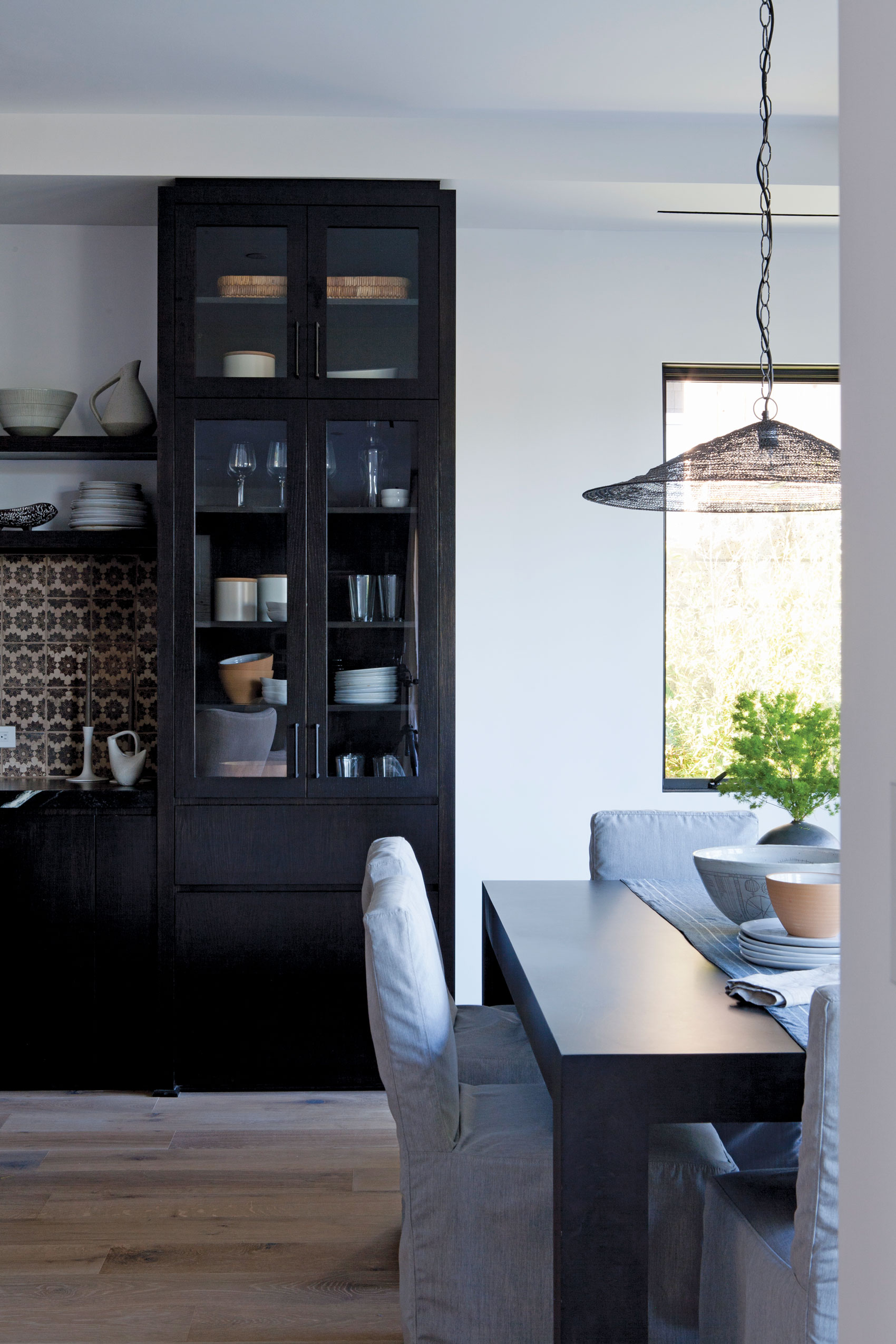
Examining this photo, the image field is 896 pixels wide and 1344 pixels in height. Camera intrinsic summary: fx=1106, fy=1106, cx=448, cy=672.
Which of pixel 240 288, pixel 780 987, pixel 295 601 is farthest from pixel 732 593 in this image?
pixel 780 987

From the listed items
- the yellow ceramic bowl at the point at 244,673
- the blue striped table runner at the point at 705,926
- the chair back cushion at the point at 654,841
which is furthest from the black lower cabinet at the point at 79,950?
the blue striped table runner at the point at 705,926

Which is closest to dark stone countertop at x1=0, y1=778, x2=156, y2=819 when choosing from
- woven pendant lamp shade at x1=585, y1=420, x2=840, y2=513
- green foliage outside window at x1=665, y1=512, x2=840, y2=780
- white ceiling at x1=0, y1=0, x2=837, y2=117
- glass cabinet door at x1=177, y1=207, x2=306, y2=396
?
glass cabinet door at x1=177, y1=207, x2=306, y2=396

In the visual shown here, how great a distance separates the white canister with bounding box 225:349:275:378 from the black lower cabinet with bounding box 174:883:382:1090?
1491 mm

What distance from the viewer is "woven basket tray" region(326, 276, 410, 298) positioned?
3.21 metres

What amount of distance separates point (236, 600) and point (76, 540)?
1.84 ft

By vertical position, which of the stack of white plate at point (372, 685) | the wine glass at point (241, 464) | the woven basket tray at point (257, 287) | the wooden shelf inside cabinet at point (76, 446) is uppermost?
the woven basket tray at point (257, 287)

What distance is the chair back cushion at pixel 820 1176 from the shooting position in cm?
130

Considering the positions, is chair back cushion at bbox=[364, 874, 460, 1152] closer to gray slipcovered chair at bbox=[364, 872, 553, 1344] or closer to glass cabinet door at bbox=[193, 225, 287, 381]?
gray slipcovered chair at bbox=[364, 872, 553, 1344]

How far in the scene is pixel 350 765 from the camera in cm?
321

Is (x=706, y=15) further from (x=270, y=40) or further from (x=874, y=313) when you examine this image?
(x=874, y=313)

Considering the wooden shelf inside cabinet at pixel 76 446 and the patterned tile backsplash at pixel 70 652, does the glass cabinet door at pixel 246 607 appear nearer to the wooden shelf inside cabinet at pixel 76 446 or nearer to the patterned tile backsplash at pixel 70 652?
the wooden shelf inside cabinet at pixel 76 446

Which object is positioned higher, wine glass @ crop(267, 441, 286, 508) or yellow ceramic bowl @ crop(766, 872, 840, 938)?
wine glass @ crop(267, 441, 286, 508)

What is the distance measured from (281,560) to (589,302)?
1.43 meters

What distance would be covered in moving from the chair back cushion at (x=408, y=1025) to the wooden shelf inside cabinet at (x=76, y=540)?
1909 millimetres
